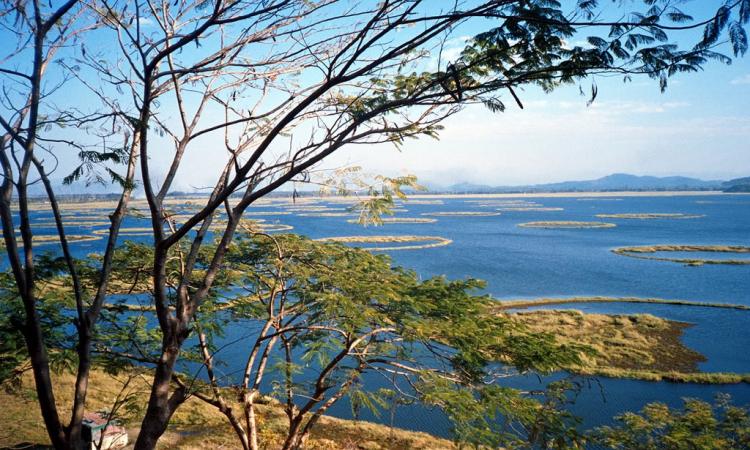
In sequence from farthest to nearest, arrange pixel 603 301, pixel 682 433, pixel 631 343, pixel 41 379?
pixel 603 301 < pixel 631 343 < pixel 682 433 < pixel 41 379

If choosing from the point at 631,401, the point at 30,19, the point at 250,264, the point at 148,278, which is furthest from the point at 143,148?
the point at 631,401

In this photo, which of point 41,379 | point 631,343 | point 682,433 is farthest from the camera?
point 631,343

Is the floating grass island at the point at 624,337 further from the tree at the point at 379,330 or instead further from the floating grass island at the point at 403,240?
the floating grass island at the point at 403,240

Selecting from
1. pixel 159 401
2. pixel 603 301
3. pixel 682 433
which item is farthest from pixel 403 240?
pixel 159 401

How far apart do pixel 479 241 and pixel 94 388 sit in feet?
120

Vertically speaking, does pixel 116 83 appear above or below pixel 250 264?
above

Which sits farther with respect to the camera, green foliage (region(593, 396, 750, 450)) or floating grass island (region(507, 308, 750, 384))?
floating grass island (region(507, 308, 750, 384))

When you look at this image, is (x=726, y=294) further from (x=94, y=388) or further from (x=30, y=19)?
(x=30, y=19)

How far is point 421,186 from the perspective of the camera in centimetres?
683

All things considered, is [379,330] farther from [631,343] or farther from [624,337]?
[624,337]

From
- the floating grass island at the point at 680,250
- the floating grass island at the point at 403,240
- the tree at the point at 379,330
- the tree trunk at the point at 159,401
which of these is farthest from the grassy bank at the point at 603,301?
the tree trunk at the point at 159,401

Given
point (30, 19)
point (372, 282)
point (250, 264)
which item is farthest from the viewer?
point (250, 264)

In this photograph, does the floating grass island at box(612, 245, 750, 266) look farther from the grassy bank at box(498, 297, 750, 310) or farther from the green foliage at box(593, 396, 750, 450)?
the green foliage at box(593, 396, 750, 450)

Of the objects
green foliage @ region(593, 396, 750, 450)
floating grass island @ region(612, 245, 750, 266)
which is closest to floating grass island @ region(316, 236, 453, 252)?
floating grass island @ region(612, 245, 750, 266)
